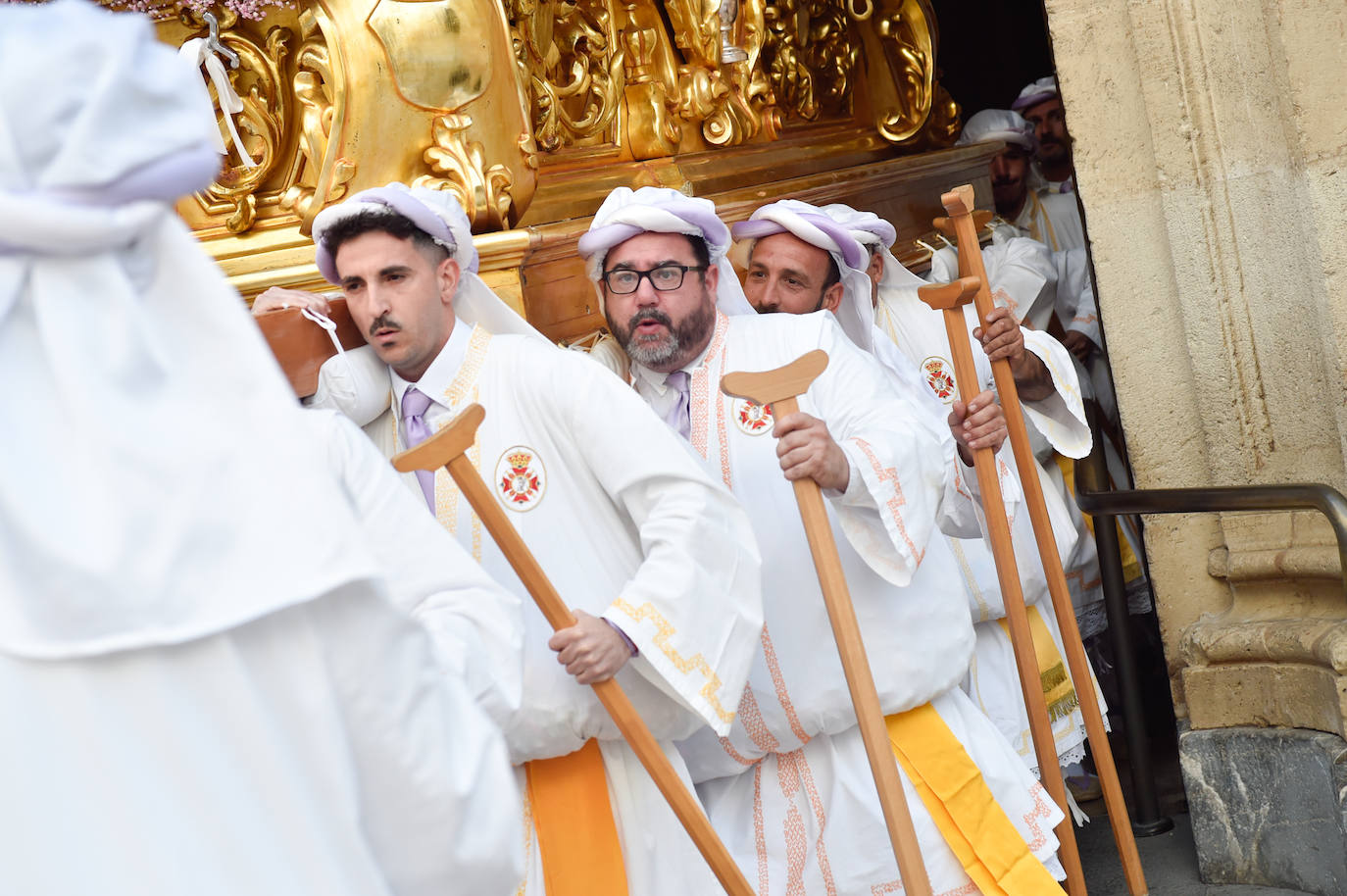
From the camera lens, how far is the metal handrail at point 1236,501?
3.38 metres

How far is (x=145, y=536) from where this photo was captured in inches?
49.4

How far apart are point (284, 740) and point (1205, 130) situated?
3.34 metres

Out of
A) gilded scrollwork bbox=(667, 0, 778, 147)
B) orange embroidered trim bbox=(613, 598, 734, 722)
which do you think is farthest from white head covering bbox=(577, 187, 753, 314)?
gilded scrollwork bbox=(667, 0, 778, 147)

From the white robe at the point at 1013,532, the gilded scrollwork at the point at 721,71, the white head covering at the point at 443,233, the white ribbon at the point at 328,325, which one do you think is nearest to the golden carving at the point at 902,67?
the gilded scrollwork at the point at 721,71

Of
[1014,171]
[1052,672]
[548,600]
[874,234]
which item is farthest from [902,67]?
[548,600]

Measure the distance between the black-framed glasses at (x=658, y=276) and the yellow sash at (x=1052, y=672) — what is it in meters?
1.68

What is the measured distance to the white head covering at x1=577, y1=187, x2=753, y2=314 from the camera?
3.37m

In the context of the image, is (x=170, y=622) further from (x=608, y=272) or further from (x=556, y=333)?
(x=556, y=333)

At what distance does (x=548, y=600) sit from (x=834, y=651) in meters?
0.85

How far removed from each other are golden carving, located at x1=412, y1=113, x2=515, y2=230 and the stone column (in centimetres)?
164

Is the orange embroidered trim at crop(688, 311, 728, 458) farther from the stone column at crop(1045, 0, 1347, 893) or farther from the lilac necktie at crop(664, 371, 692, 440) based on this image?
the stone column at crop(1045, 0, 1347, 893)

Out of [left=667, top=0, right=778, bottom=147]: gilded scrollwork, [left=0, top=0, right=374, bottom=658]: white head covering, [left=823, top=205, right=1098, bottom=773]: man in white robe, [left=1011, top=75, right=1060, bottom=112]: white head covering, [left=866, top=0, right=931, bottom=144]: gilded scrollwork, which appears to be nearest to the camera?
[left=0, top=0, right=374, bottom=658]: white head covering

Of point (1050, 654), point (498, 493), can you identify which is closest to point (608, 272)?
point (498, 493)

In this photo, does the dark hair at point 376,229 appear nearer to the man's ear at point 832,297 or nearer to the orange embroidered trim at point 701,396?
the orange embroidered trim at point 701,396
